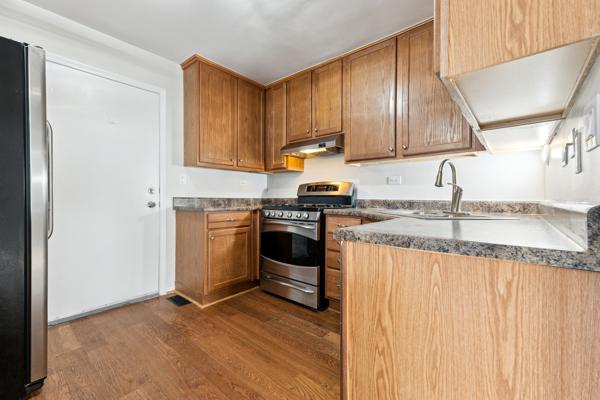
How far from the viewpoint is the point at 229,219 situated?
2.50 m

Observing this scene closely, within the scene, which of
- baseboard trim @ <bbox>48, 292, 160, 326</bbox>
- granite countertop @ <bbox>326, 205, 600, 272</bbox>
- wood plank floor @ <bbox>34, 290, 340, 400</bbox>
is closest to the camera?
granite countertop @ <bbox>326, 205, 600, 272</bbox>

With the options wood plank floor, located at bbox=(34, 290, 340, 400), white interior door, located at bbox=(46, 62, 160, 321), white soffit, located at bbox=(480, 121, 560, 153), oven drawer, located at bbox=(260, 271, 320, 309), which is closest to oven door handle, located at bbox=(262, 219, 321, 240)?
oven drawer, located at bbox=(260, 271, 320, 309)

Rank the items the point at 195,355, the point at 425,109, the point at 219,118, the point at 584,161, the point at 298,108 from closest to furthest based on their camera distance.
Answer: the point at 584,161, the point at 195,355, the point at 425,109, the point at 219,118, the point at 298,108

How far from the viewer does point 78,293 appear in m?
2.07

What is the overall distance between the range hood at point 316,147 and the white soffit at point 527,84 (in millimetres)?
1528

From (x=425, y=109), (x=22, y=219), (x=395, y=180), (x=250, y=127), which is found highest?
(x=250, y=127)

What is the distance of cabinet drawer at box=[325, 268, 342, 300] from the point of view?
7.17ft

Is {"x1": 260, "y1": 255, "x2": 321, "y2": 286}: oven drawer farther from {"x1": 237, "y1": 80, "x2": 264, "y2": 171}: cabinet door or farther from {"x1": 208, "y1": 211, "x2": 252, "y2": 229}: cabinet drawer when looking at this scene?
{"x1": 237, "y1": 80, "x2": 264, "y2": 171}: cabinet door

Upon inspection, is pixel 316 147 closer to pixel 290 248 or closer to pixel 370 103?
pixel 370 103

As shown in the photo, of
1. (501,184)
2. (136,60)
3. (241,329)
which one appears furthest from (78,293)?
(501,184)

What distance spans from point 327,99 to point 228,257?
1.87 m

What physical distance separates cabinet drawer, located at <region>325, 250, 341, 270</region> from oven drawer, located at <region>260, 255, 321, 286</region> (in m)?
0.11

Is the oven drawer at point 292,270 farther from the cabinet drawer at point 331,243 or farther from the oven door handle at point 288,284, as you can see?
the cabinet drawer at point 331,243

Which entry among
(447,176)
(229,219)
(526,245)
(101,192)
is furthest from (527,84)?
(101,192)
